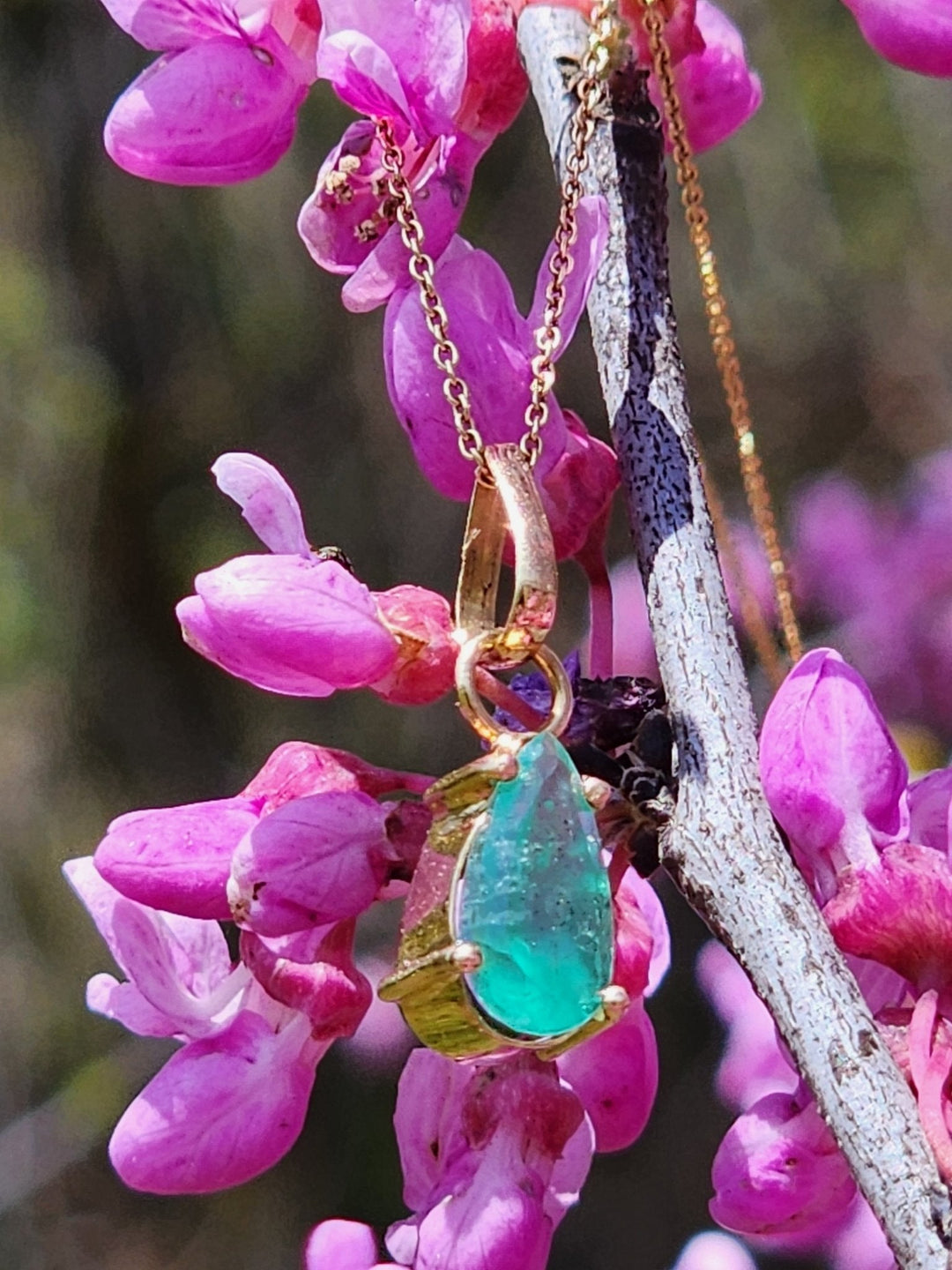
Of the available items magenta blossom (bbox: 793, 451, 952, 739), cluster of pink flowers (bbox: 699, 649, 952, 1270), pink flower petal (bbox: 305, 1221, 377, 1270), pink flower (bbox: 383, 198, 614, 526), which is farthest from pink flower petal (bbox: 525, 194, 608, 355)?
magenta blossom (bbox: 793, 451, 952, 739)

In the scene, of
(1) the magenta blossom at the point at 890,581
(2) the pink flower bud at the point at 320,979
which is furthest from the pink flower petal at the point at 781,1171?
(1) the magenta blossom at the point at 890,581

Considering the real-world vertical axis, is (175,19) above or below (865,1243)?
above

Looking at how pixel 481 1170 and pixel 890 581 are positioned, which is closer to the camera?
pixel 481 1170

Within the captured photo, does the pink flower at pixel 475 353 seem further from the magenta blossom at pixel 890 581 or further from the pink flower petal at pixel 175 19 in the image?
the magenta blossom at pixel 890 581

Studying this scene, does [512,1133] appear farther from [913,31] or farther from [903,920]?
[913,31]

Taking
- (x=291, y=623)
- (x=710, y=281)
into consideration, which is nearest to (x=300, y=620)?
(x=291, y=623)

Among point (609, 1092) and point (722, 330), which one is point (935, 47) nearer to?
point (722, 330)
